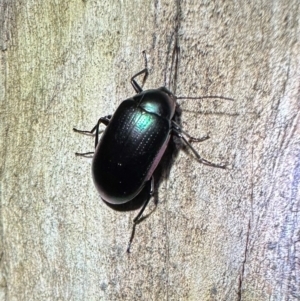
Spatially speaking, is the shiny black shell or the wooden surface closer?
the wooden surface

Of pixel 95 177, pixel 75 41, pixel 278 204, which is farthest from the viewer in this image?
pixel 75 41

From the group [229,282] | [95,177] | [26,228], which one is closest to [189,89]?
[95,177]

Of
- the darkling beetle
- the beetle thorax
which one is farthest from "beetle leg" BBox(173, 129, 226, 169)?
the beetle thorax

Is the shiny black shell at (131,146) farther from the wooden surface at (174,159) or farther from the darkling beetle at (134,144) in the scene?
the wooden surface at (174,159)

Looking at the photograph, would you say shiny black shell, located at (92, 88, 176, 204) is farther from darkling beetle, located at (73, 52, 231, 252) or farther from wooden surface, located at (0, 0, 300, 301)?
wooden surface, located at (0, 0, 300, 301)

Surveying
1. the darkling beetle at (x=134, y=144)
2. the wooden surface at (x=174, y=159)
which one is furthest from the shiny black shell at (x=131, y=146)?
the wooden surface at (x=174, y=159)

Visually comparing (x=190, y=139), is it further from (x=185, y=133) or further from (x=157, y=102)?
(x=157, y=102)

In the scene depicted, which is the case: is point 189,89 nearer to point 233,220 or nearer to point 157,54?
point 157,54

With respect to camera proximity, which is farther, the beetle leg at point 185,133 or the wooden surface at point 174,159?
the beetle leg at point 185,133
